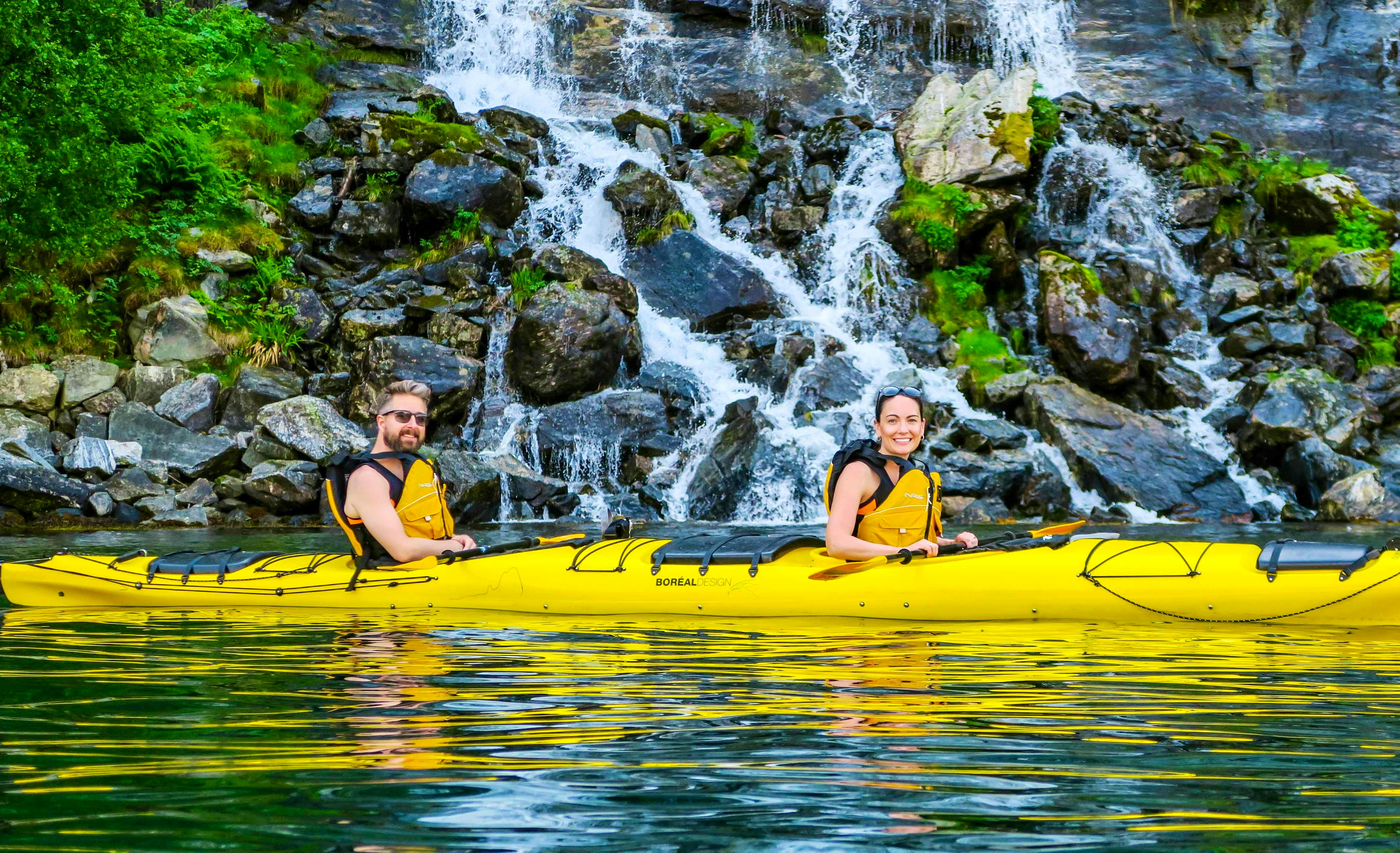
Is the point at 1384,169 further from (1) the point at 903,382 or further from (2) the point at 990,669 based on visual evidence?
(2) the point at 990,669

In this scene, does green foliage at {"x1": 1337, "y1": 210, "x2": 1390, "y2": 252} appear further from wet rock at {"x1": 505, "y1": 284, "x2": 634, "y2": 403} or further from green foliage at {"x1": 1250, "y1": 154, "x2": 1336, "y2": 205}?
wet rock at {"x1": 505, "y1": 284, "x2": 634, "y2": 403}

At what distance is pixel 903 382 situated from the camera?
15156 millimetres

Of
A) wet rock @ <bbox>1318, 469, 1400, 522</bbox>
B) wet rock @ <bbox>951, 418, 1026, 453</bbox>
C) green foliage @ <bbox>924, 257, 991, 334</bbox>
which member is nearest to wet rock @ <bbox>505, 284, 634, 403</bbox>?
wet rock @ <bbox>951, 418, 1026, 453</bbox>

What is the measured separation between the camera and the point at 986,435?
14070 millimetres

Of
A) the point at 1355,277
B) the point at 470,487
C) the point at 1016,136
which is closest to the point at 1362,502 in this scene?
the point at 1355,277

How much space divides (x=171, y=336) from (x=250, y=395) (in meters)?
1.84

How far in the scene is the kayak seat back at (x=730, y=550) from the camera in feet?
20.1

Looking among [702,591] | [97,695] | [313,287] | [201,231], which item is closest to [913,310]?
[313,287]

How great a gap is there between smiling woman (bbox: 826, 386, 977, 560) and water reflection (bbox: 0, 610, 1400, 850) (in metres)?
0.72

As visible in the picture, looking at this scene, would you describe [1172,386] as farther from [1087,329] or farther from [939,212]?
[939,212]

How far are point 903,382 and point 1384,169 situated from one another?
13540 mm

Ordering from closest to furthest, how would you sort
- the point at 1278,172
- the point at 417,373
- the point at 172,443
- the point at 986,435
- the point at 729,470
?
the point at 172,443, the point at 729,470, the point at 986,435, the point at 417,373, the point at 1278,172

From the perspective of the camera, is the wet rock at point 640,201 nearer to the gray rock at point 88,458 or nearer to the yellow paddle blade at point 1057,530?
the gray rock at point 88,458

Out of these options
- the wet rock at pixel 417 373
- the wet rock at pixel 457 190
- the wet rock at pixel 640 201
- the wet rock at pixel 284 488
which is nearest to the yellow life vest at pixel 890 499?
the wet rock at pixel 284 488
